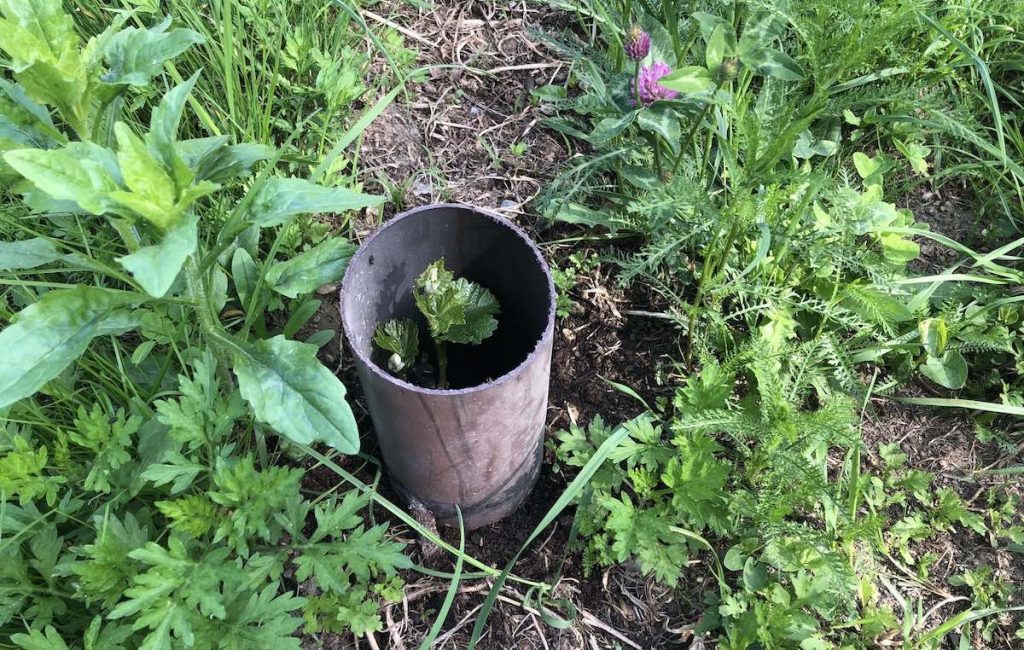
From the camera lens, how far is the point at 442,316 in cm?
163

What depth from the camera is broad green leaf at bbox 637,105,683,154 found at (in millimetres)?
1827

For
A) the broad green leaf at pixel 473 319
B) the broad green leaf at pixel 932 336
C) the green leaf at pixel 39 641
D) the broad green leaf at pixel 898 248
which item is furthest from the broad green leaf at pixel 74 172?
the broad green leaf at pixel 932 336

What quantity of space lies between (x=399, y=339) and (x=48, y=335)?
0.70m

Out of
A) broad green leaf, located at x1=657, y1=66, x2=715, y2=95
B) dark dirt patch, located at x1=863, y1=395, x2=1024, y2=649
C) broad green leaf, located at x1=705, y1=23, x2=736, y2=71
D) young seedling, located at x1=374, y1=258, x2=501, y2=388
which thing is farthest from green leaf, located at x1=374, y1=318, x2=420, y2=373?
dark dirt patch, located at x1=863, y1=395, x2=1024, y2=649

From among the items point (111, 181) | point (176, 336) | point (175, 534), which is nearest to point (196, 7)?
point (176, 336)

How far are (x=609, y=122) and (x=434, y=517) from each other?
3.71ft

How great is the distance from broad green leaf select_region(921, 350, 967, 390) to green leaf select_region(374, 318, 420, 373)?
152 centimetres

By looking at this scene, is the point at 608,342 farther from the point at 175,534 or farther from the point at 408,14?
the point at 408,14

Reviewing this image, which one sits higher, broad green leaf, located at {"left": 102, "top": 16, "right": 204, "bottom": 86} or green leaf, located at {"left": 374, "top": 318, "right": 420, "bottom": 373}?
broad green leaf, located at {"left": 102, "top": 16, "right": 204, "bottom": 86}

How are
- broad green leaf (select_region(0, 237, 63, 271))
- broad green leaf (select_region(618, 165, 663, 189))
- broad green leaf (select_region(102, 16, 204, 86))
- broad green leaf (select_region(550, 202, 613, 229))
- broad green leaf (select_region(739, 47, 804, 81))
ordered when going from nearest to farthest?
1. broad green leaf (select_region(102, 16, 204, 86))
2. broad green leaf (select_region(0, 237, 63, 271))
3. broad green leaf (select_region(739, 47, 804, 81))
4. broad green leaf (select_region(618, 165, 663, 189))
5. broad green leaf (select_region(550, 202, 613, 229))

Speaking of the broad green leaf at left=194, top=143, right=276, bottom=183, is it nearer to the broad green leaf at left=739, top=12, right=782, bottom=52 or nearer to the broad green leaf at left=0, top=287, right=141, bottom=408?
the broad green leaf at left=0, top=287, right=141, bottom=408

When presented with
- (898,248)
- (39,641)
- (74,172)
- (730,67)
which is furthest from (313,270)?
(898,248)

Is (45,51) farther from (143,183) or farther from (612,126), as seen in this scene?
(612,126)

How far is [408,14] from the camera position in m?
2.70
